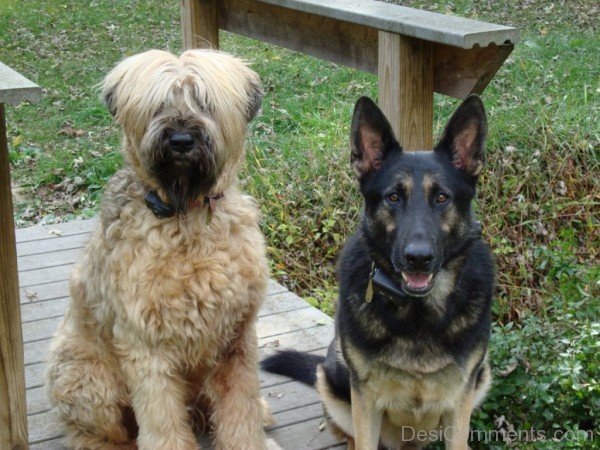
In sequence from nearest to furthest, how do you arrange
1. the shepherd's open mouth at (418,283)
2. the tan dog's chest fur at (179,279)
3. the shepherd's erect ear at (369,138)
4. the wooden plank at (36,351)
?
the shepherd's open mouth at (418,283) → the shepherd's erect ear at (369,138) → the tan dog's chest fur at (179,279) → the wooden plank at (36,351)

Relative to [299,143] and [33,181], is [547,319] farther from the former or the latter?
[33,181]

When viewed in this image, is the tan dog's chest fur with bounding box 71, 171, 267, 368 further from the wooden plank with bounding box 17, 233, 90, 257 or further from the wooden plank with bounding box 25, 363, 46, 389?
the wooden plank with bounding box 17, 233, 90, 257

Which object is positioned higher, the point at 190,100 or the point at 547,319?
the point at 190,100

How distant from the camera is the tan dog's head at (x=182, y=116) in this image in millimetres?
3076

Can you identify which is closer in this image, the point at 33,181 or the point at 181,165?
the point at 181,165

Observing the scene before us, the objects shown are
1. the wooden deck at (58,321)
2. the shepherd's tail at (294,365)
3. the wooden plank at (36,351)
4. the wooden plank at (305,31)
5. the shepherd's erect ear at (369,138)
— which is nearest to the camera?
the shepherd's erect ear at (369,138)

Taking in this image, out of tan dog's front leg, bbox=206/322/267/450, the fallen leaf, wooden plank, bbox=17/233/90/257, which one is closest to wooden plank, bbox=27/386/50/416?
tan dog's front leg, bbox=206/322/267/450

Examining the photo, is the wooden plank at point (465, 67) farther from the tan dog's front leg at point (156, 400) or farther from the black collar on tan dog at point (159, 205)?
the tan dog's front leg at point (156, 400)

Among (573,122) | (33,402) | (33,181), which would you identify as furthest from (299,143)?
(33,402)

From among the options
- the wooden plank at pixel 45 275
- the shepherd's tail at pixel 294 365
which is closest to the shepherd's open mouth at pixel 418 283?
the shepherd's tail at pixel 294 365

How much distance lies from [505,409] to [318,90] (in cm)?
550

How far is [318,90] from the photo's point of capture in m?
8.77

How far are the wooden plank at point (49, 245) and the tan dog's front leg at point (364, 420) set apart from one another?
2.94 m

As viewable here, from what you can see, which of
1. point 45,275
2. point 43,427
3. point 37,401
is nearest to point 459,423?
point 43,427
